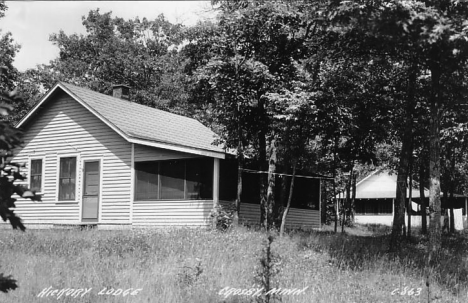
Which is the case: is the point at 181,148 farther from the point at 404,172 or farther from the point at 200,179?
the point at 404,172

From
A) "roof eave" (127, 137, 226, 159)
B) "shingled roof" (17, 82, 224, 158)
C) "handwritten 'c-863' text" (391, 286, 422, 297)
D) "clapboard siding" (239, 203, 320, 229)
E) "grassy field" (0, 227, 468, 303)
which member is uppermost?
"shingled roof" (17, 82, 224, 158)

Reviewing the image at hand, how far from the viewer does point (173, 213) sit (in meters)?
19.9

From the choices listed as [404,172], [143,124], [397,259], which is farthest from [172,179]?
[397,259]

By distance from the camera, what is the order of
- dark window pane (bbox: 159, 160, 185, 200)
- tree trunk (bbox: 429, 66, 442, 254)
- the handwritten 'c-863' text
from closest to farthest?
the handwritten 'c-863' text, tree trunk (bbox: 429, 66, 442, 254), dark window pane (bbox: 159, 160, 185, 200)

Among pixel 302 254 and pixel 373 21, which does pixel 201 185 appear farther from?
pixel 373 21

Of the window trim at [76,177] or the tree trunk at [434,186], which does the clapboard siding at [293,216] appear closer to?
the window trim at [76,177]

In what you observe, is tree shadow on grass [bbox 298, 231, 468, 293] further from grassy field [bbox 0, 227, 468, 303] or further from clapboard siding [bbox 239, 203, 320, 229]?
clapboard siding [bbox 239, 203, 320, 229]

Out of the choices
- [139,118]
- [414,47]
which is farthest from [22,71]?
[414,47]

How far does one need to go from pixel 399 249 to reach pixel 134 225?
9.71m

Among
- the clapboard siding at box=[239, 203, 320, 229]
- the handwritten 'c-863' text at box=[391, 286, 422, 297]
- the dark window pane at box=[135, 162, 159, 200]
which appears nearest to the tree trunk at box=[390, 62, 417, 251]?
the handwritten 'c-863' text at box=[391, 286, 422, 297]

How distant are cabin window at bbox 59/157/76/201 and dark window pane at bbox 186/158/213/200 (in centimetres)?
548

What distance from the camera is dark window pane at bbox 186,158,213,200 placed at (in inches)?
773

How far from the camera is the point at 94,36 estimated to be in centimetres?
4875

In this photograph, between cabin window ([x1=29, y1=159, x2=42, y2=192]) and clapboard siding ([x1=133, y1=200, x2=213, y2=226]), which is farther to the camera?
cabin window ([x1=29, y1=159, x2=42, y2=192])
